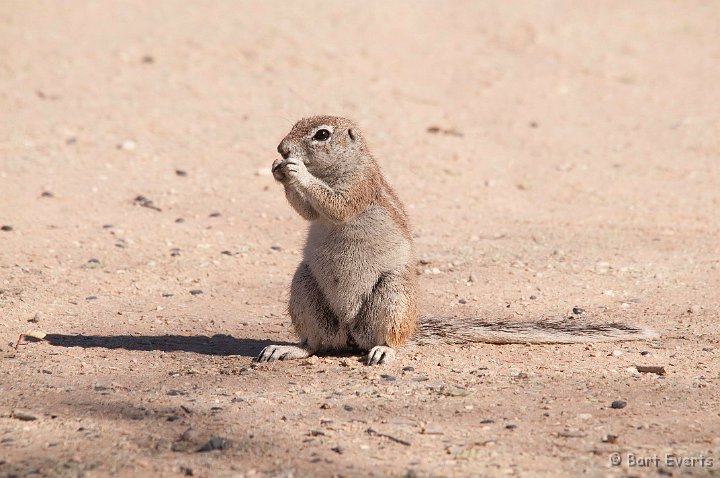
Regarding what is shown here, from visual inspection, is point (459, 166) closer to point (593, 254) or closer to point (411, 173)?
point (411, 173)

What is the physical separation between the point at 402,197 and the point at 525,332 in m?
4.38

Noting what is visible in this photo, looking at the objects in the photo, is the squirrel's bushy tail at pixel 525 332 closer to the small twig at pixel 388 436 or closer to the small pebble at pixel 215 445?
the small twig at pixel 388 436

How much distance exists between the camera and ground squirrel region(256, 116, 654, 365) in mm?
6543

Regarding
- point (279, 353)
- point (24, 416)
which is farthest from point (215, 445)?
point (279, 353)

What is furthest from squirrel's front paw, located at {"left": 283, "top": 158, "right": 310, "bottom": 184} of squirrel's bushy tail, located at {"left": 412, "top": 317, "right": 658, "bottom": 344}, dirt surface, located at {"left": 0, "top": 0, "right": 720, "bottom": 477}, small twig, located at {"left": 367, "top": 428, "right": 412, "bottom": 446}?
small twig, located at {"left": 367, "top": 428, "right": 412, "bottom": 446}

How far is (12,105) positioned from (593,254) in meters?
7.76

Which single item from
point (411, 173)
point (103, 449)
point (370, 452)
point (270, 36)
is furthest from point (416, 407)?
point (270, 36)

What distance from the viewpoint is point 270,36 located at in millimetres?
15070

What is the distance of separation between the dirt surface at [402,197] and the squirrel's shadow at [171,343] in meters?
0.03

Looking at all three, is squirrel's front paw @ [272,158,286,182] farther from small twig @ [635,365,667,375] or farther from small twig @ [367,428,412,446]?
small twig @ [635,365,667,375]

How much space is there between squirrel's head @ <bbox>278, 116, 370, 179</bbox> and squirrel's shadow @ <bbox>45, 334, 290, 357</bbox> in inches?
52.9

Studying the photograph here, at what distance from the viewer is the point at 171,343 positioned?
273 inches
